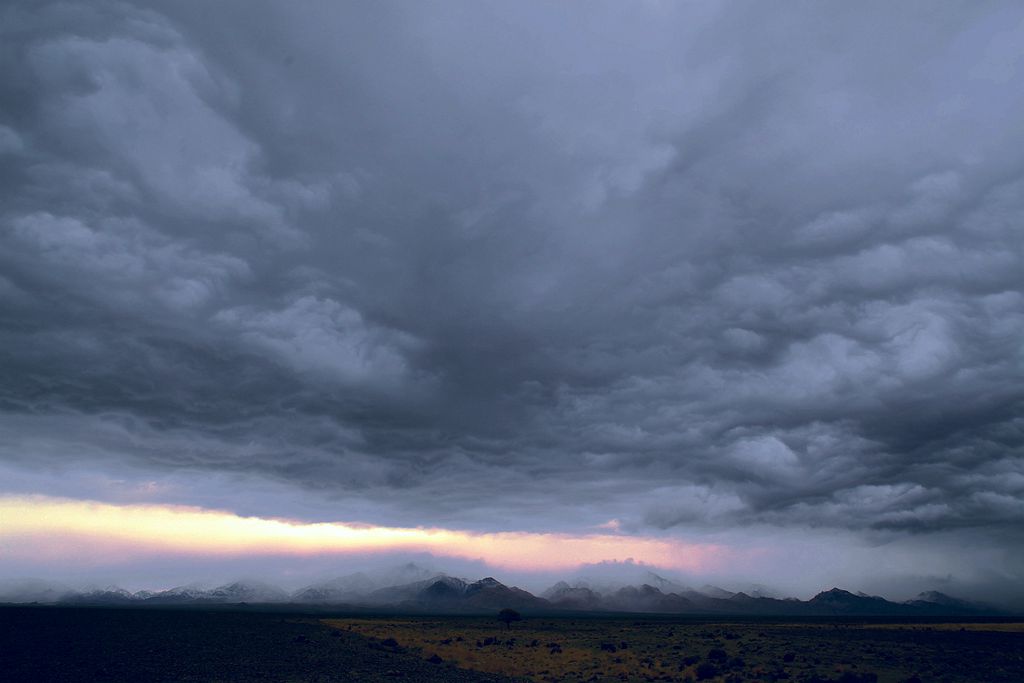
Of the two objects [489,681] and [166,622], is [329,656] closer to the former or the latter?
[489,681]

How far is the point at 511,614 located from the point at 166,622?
61.2 m

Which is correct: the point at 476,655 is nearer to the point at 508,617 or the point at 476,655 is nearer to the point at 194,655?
the point at 194,655

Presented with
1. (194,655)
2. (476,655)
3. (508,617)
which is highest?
(194,655)

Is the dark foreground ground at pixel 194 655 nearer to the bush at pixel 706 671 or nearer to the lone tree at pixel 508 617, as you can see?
the bush at pixel 706 671

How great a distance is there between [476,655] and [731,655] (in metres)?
29.1

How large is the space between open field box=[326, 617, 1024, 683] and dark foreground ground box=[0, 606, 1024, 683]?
0.15 meters

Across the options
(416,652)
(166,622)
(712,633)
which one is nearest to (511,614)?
(712,633)

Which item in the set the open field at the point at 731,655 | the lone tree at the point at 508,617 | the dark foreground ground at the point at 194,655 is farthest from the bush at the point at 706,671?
the lone tree at the point at 508,617

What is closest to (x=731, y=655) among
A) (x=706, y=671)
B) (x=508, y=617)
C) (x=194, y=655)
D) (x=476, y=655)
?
(x=706, y=671)

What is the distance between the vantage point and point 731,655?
69125mm

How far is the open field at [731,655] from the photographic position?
58062mm

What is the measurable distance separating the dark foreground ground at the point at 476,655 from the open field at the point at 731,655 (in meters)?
0.15

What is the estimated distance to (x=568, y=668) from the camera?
2482 inches

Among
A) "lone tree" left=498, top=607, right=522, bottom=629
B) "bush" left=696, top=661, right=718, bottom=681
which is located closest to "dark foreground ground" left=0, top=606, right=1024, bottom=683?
"bush" left=696, top=661, right=718, bottom=681
